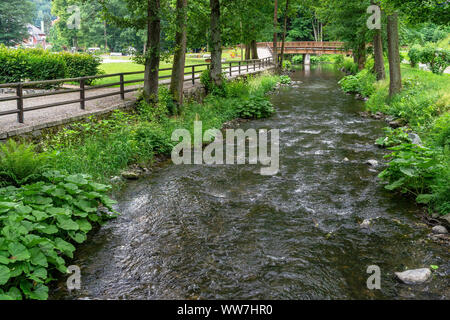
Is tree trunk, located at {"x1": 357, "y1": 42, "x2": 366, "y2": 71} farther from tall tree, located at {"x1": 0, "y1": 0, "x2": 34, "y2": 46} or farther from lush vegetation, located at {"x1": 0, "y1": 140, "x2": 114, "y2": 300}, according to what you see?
tall tree, located at {"x1": 0, "y1": 0, "x2": 34, "y2": 46}

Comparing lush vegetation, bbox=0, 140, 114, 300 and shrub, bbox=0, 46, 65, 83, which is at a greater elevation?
shrub, bbox=0, 46, 65, 83

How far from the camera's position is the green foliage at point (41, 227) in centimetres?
482

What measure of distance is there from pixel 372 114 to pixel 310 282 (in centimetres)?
1435

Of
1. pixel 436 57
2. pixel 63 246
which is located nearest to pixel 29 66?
pixel 63 246

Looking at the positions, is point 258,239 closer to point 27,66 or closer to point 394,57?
point 394,57

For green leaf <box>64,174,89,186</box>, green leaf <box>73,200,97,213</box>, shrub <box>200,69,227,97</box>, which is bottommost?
green leaf <box>73,200,97,213</box>

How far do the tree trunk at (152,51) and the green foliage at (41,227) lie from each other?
7.72m

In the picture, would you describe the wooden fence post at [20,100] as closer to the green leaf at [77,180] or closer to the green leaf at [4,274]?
the green leaf at [77,180]

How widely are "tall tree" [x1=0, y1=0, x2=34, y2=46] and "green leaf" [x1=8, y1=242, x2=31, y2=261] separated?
73.0m

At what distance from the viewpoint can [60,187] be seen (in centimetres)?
684

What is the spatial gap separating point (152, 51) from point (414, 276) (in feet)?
37.1

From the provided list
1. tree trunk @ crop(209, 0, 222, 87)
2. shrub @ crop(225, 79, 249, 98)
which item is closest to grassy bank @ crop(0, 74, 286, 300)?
shrub @ crop(225, 79, 249, 98)

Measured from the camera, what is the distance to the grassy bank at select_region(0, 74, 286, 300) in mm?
4945

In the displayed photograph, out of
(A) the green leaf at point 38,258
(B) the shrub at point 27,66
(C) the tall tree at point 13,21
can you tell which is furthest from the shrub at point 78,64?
(C) the tall tree at point 13,21
